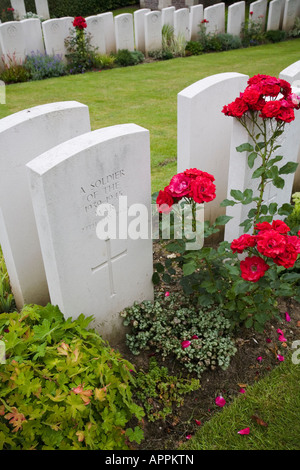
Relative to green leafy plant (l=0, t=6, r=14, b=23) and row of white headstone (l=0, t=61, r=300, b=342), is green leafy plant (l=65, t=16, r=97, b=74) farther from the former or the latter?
row of white headstone (l=0, t=61, r=300, b=342)

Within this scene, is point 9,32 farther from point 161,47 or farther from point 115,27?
point 161,47

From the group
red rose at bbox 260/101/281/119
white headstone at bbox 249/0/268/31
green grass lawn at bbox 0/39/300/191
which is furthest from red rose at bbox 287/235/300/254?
white headstone at bbox 249/0/268/31

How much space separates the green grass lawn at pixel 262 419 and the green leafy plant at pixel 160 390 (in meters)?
0.23

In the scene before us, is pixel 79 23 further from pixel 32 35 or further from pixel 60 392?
pixel 60 392

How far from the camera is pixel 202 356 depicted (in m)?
2.82

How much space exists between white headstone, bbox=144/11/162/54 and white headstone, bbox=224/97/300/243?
755 centimetres

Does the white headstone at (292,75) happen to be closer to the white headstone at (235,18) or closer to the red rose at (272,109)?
the red rose at (272,109)

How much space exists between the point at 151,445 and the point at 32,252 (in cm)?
158

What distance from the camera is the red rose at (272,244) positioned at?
7.20 ft
